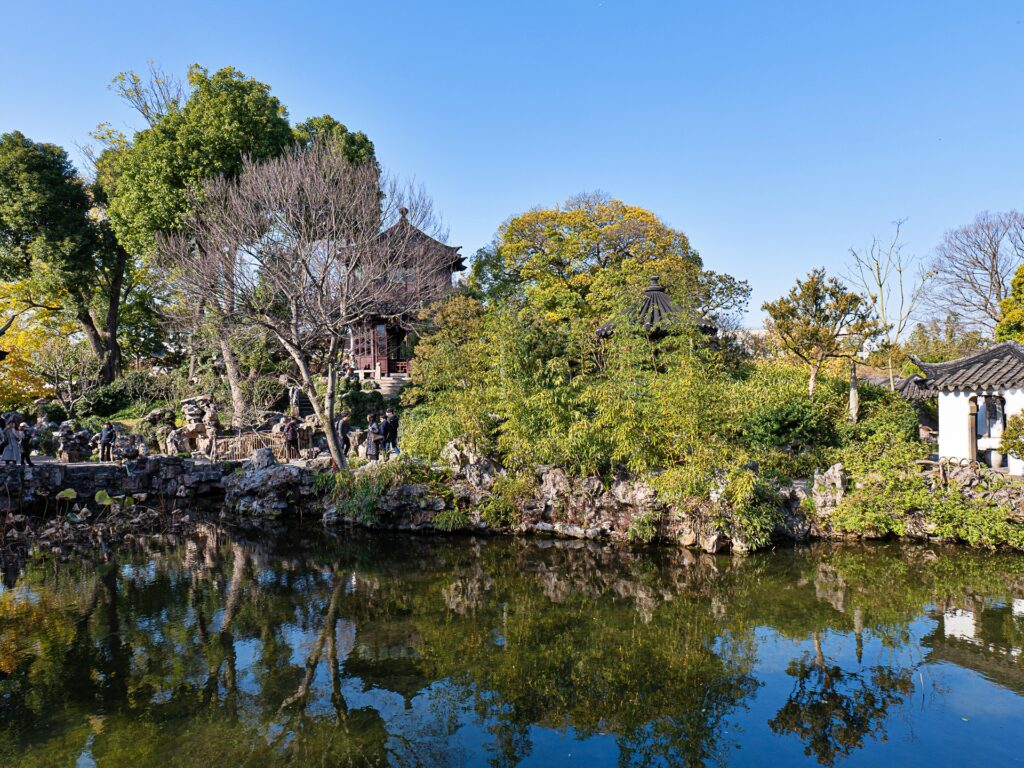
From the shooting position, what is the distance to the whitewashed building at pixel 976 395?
1124cm

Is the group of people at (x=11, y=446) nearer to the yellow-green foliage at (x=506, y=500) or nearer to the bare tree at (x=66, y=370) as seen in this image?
the bare tree at (x=66, y=370)

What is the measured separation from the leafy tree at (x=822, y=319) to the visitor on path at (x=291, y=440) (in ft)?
41.9

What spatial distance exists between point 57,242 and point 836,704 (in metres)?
27.6

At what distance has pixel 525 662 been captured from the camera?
20.9 feet

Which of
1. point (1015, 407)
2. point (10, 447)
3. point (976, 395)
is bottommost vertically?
point (10, 447)

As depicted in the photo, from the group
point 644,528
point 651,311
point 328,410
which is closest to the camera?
point 644,528

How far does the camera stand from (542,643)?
684 centimetres

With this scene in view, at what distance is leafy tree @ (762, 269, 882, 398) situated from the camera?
572 inches

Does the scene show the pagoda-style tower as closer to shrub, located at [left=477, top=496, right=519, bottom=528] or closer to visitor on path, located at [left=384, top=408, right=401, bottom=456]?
visitor on path, located at [left=384, top=408, right=401, bottom=456]

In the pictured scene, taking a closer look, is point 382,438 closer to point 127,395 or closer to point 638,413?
point 638,413

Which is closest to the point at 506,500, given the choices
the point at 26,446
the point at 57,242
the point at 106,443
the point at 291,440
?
the point at 291,440

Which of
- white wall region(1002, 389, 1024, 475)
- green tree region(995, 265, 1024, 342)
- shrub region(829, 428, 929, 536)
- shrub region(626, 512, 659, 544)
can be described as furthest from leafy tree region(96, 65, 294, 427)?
green tree region(995, 265, 1024, 342)

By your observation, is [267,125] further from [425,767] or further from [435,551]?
[425,767]

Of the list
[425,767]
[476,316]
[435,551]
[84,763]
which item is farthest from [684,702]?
[476,316]
